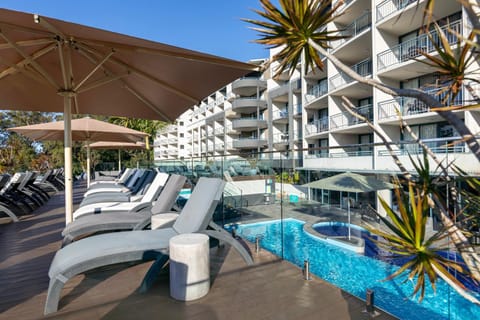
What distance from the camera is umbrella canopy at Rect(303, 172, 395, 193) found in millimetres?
3848

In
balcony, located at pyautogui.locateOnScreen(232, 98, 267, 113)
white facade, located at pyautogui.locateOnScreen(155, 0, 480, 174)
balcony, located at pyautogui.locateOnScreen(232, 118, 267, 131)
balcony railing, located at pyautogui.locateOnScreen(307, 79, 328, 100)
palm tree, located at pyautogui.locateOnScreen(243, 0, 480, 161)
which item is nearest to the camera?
palm tree, located at pyautogui.locateOnScreen(243, 0, 480, 161)

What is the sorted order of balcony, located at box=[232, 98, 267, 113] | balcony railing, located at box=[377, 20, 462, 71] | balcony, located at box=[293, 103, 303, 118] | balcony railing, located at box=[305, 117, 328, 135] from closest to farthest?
balcony railing, located at box=[377, 20, 462, 71] < balcony railing, located at box=[305, 117, 328, 135] < balcony, located at box=[293, 103, 303, 118] < balcony, located at box=[232, 98, 267, 113]

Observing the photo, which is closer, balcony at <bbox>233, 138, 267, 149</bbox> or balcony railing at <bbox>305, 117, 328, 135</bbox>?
balcony railing at <bbox>305, 117, 328, 135</bbox>

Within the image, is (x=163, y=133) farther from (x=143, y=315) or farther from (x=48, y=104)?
(x=143, y=315)

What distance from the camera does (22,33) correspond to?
2953mm

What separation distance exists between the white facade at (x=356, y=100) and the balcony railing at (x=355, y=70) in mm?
64

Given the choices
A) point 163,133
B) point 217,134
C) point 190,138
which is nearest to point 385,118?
point 217,134

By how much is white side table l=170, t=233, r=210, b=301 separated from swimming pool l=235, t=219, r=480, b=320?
1.40 metres

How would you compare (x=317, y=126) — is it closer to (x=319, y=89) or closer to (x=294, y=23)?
(x=319, y=89)

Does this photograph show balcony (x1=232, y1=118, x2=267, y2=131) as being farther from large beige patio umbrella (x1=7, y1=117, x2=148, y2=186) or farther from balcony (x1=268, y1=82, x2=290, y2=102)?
large beige patio umbrella (x1=7, y1=117, x2=148, y2=186)

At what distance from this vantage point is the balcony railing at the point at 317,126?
21.8 metres

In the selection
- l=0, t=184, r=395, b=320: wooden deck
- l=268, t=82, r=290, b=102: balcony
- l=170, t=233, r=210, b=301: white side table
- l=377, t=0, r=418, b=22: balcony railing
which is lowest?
l=0, t=184, r=395, b=320: wooden deck

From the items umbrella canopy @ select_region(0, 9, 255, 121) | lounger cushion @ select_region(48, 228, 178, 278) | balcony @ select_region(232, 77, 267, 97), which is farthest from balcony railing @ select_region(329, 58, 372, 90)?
lounger cushion @ select_region(48, 228, 178, 278)

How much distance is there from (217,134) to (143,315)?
3874cm
